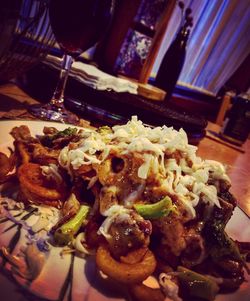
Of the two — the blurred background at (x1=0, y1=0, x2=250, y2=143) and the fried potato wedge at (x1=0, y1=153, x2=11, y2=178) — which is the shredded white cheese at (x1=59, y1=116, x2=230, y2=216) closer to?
the fried potato wedge at (x1=0, y1=153, x2=11, y2=178)

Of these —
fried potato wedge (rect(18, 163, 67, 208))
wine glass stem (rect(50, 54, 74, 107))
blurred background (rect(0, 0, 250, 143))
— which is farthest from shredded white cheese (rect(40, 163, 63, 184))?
wine glass stem (rect(50, 54, 74, 107))

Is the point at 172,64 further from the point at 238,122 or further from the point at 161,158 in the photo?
the point at 161,158

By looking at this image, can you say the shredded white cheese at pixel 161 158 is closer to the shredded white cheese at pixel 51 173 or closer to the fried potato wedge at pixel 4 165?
the shredded white cheese at pixel 51 173

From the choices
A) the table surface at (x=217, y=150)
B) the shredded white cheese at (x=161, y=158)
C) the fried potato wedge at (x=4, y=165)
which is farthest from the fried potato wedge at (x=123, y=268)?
the table surface at (x=217, y=150)

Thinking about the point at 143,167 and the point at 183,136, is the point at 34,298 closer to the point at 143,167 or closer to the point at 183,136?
the point at 143,167

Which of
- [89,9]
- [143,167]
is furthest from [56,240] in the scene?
[89,9]

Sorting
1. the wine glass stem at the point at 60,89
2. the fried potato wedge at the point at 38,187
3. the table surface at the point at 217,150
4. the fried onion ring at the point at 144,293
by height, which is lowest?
the table surface at the point at 217,150

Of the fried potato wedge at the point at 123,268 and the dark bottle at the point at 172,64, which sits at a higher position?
the dark bottle at the point at 172,64
